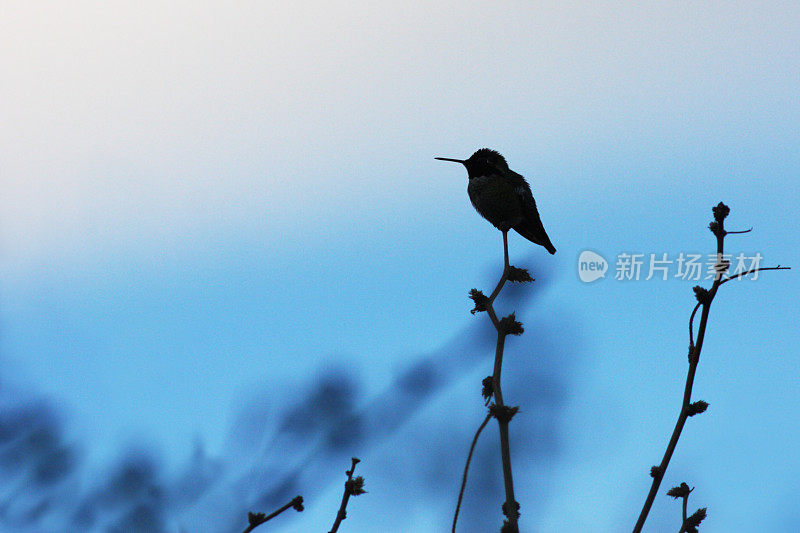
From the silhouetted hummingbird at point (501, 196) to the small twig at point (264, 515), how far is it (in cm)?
317

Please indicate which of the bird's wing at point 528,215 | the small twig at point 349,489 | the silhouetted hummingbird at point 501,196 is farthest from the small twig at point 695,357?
the bird's wing at point 528,215

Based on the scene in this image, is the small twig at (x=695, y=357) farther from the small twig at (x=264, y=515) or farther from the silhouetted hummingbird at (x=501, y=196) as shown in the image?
the silhouetted hummingbird at (x=501, y=196)

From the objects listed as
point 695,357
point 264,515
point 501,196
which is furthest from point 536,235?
point 264,515

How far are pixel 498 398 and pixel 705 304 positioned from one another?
0.96m

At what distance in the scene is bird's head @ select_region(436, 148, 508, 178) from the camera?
706 cm

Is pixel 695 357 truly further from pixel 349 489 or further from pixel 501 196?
pixel 501 196

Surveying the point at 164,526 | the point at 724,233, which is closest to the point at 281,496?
the point at 164,526

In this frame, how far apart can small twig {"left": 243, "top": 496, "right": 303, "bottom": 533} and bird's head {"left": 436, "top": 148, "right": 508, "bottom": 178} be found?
435cm

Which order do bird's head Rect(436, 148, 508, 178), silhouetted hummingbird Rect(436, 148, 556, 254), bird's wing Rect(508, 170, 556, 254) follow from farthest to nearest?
bird's head Rect(436, 148, 508, 178), bird's wing Rect(508, 170, 556, 254), silhouetted hummingbird Rect(436, 148, 556, 254)

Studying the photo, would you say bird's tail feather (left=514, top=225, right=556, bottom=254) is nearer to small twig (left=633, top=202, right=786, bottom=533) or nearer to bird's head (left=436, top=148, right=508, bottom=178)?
bird's head (left=436, top=148, right=508, bottom=178)

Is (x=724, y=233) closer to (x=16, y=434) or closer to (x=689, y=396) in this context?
(x=689, y=396)

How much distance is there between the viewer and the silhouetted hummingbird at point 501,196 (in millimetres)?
6352

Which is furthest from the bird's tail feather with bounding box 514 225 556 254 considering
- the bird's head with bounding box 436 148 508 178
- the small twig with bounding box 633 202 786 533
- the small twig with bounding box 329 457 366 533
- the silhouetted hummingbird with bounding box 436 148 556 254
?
the small twig with bounding box 329 457 366 533

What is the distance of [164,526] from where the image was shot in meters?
4.16
